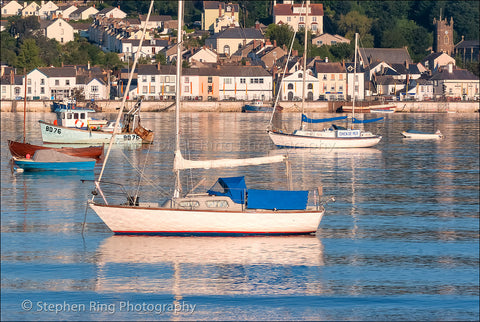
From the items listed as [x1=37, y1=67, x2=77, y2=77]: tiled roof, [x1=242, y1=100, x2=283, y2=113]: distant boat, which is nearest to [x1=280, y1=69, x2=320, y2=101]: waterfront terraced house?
[x1=242, y1=100, x2=283, y2=113]: distant boat

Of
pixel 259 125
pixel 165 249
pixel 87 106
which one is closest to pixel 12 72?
pixel 87 106

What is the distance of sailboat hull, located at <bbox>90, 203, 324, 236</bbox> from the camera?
31578 mm

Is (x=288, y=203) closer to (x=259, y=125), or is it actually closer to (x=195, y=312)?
(x=195, y=312)

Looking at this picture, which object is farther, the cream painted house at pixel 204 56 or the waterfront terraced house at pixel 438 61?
the waterfront terraced house at pixel 438 61

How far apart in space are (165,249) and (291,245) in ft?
15.1

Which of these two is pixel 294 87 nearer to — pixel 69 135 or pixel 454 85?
pixel 454 85

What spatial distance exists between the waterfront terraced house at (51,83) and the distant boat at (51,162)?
9715 centimetres

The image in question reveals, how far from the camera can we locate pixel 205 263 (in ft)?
97.2

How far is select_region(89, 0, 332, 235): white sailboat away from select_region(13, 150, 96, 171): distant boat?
21807mm

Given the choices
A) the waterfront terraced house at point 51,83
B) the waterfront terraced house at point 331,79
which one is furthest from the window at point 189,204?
the waterfront terraced house at point 331,79

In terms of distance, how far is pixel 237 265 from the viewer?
2947 cm

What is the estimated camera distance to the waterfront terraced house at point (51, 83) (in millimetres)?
148500

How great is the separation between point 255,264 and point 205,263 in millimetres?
1701

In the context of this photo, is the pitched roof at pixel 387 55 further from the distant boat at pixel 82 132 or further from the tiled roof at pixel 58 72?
the distant boat at pixel 82 132
